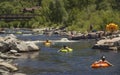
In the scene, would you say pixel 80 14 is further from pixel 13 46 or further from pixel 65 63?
pixel 65 63

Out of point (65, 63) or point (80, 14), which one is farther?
point (80, 14)

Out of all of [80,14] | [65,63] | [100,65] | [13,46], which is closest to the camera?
[100,65]

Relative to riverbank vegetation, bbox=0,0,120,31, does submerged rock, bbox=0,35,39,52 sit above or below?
below

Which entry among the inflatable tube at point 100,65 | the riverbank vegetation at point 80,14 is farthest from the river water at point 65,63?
the riverbank vegetation at point 80,14

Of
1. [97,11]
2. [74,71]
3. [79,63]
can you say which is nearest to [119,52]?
[79,63]

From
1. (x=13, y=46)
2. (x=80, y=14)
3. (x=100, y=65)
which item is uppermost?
(x=80, y=14)

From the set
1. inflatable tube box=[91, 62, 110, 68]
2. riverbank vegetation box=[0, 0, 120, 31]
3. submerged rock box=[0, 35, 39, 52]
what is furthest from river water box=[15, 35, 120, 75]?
riverbank vegetation box=[0, 0, 120, 31]

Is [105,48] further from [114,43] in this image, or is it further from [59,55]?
[59,55]

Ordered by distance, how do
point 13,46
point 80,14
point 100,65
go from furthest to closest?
point 80,14 < point 13,46 < point 100,65

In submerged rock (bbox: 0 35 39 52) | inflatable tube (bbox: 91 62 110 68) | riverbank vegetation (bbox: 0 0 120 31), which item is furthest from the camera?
riverbank vegetation (bbox: 0 0 120 31)

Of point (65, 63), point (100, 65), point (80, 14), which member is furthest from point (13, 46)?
point (80, 14)

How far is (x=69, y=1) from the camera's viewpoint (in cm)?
17200

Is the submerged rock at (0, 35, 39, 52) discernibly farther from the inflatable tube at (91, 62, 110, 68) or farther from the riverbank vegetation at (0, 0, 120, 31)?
the riverbank vegetation at (0, 0, 120, 31)

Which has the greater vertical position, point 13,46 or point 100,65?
point 13,46
